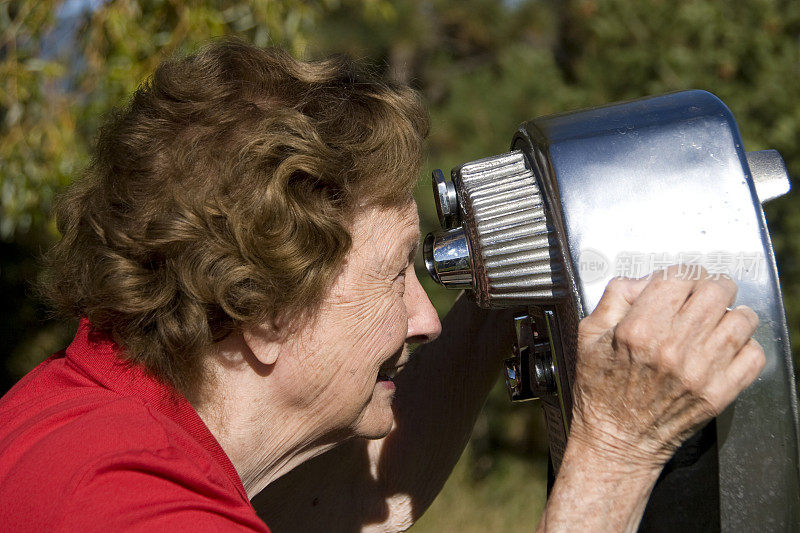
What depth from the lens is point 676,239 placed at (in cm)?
115

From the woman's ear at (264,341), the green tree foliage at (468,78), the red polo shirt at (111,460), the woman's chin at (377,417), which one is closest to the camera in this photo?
the red polo shirt at (111,460)

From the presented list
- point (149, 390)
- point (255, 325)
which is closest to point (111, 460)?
point (149, 390)

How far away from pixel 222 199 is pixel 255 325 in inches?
9.0

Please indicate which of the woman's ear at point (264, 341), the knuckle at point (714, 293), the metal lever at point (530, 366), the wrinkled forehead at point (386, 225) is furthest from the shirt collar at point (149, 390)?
the knuckle at point (714, 293)

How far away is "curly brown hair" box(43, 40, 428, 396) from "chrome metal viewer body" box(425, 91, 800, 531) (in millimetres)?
320

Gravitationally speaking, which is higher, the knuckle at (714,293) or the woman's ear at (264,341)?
the woman's ear at (264,341)

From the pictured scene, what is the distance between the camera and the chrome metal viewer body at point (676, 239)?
114 cm

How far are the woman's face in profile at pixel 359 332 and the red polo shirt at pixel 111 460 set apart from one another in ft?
0.68

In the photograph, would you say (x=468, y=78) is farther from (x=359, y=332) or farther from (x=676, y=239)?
(x=676, y=239)

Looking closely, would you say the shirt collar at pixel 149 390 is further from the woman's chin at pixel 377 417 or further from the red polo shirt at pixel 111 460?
the woman's chin at pixel 377 417

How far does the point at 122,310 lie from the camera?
1380 mm

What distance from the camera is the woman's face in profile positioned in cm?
142

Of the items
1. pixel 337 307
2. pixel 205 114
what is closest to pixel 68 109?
pixel 205 114

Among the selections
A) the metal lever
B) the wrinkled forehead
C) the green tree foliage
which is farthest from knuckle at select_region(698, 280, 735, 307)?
the green tree foliage
